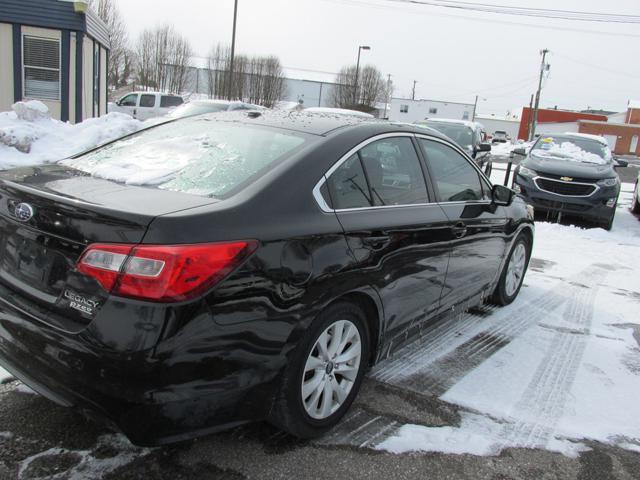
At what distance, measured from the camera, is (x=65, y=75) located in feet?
50.7

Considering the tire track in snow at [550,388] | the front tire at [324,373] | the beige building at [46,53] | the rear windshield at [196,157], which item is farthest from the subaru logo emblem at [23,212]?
the beige building at [46,53]

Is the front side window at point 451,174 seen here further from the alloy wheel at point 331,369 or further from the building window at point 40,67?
the building window at point 40,67

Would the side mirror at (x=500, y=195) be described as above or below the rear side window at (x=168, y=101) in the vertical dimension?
below

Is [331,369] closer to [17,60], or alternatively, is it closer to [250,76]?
[17,60]

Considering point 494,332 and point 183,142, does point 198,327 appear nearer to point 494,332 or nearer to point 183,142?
point 183,142

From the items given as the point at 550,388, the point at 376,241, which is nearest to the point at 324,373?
the point at 376,241

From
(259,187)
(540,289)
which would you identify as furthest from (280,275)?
(540,289)

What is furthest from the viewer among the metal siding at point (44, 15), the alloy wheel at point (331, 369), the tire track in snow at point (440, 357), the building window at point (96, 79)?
the building window at point (96, 79)

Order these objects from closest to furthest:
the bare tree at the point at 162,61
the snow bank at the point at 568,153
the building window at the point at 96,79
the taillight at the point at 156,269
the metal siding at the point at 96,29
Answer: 1. the taillight at the point at 156,269
2. the snow bank at the point at 568,153
3. the metal siding at the point at 96,29
4. the building window at the point at 96,79
5. the bare tree at the point at 162,61

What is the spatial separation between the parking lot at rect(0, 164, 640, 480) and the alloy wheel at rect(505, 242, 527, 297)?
17.9 inches

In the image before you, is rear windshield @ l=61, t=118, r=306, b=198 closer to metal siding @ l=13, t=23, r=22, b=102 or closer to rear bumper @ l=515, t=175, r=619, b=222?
rear bumper @ l=515, t=175, r=619, b=222

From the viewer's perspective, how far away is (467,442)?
2914 mm

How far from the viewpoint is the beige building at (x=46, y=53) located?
14.8 metres

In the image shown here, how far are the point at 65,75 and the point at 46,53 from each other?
0.73 m
